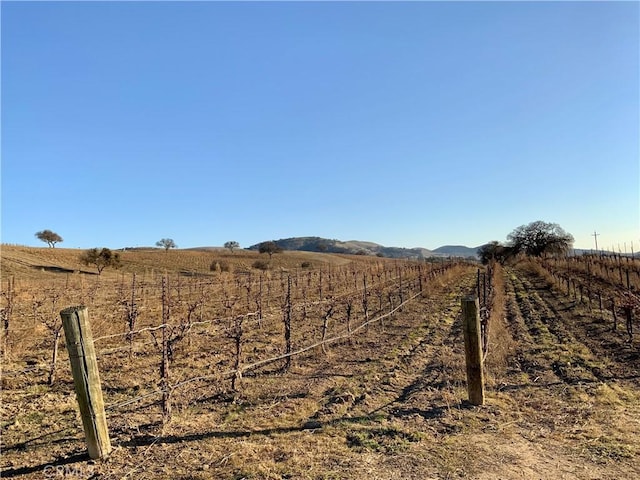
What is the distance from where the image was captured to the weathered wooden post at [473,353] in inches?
199

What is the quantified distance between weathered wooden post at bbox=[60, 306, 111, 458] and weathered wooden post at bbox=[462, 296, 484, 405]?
391 cm

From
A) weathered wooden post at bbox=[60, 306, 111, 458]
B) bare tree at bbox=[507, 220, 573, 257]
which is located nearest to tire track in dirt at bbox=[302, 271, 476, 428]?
weathered wooden post at bbox=[60, 306, 111, 458]

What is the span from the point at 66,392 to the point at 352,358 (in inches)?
178

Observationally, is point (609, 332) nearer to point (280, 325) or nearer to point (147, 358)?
point (280, 325)

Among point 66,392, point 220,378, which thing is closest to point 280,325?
point 220,378

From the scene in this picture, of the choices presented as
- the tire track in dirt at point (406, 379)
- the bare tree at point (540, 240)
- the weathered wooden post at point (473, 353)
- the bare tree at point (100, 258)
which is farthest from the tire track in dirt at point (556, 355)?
the bare tree at point (540, 240)

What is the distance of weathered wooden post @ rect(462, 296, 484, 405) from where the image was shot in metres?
5.06

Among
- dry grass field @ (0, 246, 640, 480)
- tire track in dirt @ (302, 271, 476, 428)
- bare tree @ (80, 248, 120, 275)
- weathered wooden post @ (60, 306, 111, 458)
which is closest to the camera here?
weathered wooden post @ (60, 306, 111, 458)

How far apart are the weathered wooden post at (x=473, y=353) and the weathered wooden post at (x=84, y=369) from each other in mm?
3907

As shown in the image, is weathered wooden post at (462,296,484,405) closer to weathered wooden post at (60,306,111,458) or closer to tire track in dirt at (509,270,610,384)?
tire track in dirt at (509,270,610,384)

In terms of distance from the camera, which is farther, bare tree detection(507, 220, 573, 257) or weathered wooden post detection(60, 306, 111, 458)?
bare tree detection(507, 220, 573, 257)

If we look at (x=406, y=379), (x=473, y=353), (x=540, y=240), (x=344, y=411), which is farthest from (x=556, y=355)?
(x=540, y=240)

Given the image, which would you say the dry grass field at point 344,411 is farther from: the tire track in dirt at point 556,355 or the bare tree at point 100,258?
the bare tree at point 100,258

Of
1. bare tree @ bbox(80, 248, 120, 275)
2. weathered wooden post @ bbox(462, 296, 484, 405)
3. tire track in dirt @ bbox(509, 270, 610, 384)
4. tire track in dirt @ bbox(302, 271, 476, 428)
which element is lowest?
tire track in dirt @ bbox(509, 270, 610, 384)
